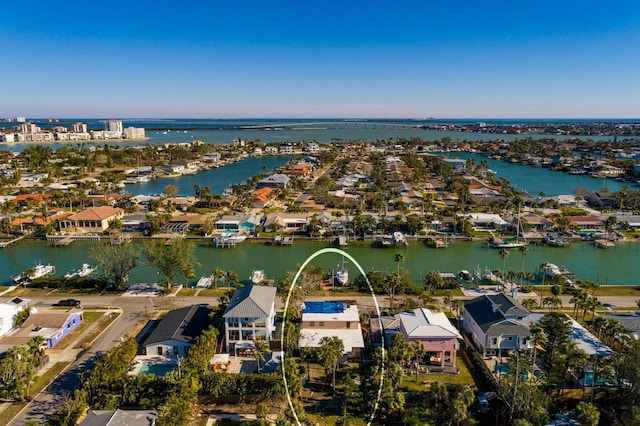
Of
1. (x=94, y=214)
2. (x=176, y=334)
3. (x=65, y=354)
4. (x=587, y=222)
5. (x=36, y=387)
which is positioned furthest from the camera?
(x=587, y=222)

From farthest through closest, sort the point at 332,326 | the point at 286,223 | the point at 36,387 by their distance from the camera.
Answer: the point at 286,223, the point at 332,326, the point at 36,387

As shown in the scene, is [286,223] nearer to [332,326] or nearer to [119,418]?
[332,326]

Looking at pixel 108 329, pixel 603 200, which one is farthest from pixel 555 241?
pixel 108 329

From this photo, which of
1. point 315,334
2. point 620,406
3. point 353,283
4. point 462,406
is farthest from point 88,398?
point 620,406

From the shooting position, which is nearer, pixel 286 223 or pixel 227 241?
pixel 227 241

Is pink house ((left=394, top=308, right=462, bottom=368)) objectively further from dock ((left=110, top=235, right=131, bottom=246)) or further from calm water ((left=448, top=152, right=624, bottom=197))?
calm water ((left=448, top=152, right=624, bottom=197))

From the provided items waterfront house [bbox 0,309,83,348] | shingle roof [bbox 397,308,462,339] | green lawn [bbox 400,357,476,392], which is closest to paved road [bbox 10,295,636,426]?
waterfront house [bbox 0,309,83,348]
